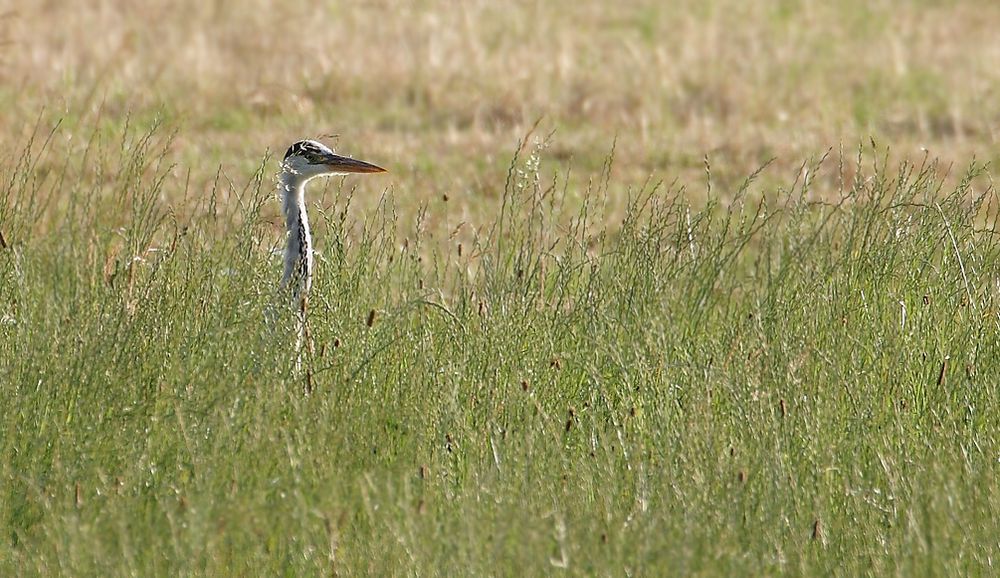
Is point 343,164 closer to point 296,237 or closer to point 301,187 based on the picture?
point 301,187

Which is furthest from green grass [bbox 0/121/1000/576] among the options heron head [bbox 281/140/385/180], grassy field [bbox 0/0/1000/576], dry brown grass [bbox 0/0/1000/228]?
dry brown grass [bbox 0/0/1000/228]

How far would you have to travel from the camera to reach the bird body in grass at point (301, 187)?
6.42 metres

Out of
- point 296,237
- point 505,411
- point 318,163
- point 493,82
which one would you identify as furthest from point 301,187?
point 493,82

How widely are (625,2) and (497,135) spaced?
5.66 m

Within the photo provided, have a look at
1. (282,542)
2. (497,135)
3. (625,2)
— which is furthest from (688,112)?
(282,542)

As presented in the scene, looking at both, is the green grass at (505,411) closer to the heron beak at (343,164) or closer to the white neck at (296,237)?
the white neck at (296,237)

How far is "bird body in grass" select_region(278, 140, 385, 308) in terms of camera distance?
642 centimetres

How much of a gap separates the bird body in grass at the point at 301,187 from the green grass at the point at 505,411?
10 cm

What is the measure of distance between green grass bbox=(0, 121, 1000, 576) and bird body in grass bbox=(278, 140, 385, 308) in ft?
0.32

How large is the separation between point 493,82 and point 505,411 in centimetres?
721

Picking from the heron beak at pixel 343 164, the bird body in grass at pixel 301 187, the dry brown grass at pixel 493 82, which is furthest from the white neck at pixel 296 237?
the dry brown grass at pixel 493 82

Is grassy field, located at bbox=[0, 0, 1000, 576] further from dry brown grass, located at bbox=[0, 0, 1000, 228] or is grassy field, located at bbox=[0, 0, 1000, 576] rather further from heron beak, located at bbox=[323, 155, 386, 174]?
dry brown grass, located at bbox=[0, 0, 1000, 228]

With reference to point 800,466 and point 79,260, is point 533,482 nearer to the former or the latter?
point 800,466

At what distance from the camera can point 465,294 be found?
6129 mm
